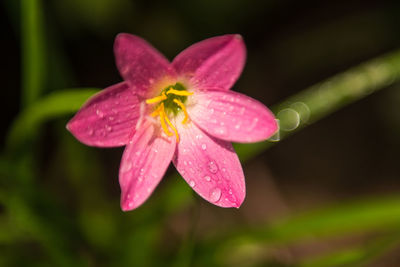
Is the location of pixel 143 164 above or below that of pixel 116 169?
below

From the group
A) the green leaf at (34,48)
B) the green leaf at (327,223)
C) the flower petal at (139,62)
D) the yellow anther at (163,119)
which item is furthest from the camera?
the green leaf at (327,223)

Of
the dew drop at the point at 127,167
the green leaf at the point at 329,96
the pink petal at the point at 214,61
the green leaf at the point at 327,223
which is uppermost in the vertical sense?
the green leaf at the point at 329,96

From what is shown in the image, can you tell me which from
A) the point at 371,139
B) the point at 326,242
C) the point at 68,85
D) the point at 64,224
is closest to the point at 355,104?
the point at 371,139

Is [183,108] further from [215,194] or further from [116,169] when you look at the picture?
[116,169]

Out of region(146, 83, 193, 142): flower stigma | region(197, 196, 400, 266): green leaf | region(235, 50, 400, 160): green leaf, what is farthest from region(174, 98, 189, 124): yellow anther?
region(197, 196, 400, 266): green leaf

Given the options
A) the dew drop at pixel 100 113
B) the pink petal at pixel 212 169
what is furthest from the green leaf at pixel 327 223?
the dew drop at pixel 100 113

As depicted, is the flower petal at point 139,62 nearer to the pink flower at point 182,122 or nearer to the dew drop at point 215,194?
the pink flower at point 182,122

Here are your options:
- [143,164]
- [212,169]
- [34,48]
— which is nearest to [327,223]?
[212,169]
